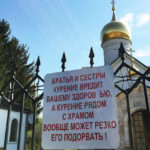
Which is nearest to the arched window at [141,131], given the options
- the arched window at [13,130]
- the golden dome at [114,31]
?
the arched window at [13,130]

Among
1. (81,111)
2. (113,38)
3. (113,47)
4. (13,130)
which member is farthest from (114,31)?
(81,111)

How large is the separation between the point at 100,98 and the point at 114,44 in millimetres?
16164

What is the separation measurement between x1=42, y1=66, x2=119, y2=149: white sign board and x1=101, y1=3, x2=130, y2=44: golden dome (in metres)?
16.1

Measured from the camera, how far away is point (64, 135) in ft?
7.07

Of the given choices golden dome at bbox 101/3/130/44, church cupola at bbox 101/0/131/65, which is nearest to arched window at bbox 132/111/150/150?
church cupola at bbox 101/0/131/65

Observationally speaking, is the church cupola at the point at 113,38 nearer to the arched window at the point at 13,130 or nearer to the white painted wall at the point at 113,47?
the white painted wall at the point at 113,47

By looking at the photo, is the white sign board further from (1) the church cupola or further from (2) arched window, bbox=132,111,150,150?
(1) the church cupola

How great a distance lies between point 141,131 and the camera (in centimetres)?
998

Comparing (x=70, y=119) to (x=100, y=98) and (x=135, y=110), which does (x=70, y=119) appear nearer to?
(x=100, y=98)

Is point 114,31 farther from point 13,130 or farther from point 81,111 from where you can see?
point 81,111

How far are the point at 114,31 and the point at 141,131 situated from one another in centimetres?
1135

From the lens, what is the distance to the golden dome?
57.4 feet

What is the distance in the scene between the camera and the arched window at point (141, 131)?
9555mm

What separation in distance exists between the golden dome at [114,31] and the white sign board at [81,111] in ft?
53.0
